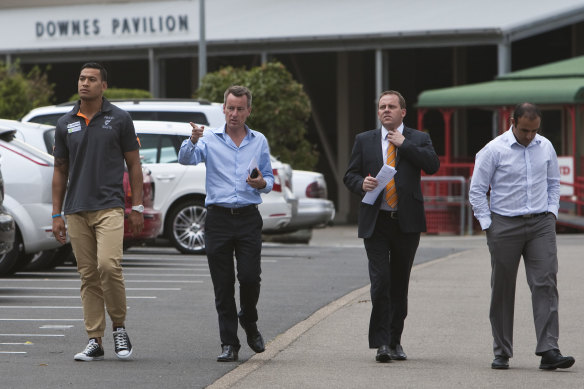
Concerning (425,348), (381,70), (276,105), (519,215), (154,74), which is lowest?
(425,348)

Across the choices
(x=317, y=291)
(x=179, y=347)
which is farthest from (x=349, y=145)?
(x=179, y=347)

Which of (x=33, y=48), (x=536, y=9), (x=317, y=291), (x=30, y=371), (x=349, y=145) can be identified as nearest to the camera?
(x=30, y=371)

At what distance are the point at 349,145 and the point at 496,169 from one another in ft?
91.3

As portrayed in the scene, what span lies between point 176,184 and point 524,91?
10458 millimetres

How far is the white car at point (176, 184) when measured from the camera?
17219mm

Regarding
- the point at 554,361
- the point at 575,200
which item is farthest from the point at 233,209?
the point at 575,200

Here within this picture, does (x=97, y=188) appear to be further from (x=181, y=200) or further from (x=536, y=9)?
(x=536, y=9)

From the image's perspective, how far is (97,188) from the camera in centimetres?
851

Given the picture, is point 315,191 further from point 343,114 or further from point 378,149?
point 343,114

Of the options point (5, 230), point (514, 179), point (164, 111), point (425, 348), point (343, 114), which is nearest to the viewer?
point (514, 179)

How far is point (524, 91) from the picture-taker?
2583 cm

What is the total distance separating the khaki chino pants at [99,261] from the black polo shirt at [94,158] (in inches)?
3.1

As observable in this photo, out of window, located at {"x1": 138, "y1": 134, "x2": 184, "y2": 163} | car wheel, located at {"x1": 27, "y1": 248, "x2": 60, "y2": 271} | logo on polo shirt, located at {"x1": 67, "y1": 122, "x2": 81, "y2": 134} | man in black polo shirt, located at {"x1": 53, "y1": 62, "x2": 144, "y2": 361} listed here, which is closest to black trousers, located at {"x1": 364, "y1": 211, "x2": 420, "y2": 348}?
man in black polo shirt, located at {"x1": 53, "y1": 62, "x2": 144, "y2": 361}

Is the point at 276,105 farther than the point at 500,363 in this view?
Yes
